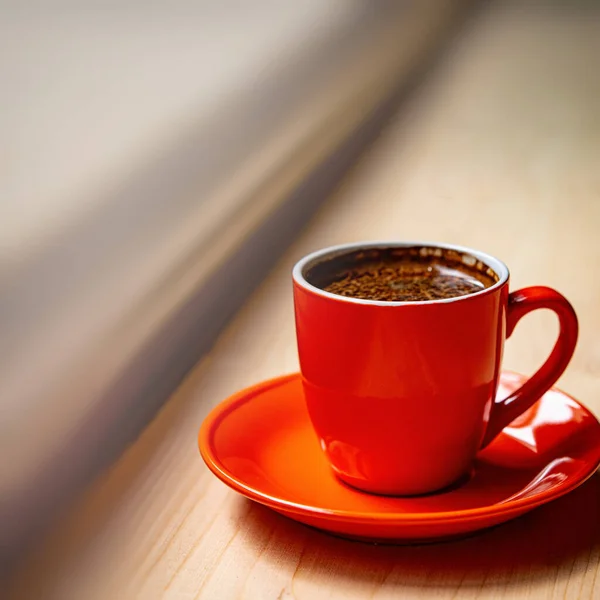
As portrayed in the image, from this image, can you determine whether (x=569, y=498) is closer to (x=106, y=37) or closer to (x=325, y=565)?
(x=325, y=565)

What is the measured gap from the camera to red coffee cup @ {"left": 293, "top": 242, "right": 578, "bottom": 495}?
472mm

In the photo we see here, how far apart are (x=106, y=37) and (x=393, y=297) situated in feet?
0.82

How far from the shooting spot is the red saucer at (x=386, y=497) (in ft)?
1.45

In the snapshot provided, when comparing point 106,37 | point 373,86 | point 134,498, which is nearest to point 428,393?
point 134,498

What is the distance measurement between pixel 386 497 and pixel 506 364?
23cm

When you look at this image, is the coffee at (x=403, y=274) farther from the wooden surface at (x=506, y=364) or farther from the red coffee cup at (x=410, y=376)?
the wooden surface at (x=506, y=364)

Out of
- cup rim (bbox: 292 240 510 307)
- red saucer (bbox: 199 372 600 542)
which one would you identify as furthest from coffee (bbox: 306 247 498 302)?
red saucer (bbox: 199 372 600 542)

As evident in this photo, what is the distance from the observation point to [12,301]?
48 cm

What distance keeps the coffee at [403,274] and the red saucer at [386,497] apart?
11 centimetres

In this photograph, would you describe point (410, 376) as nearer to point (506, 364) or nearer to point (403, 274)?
point (403, 274)

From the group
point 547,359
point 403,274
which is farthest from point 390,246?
point 547,359

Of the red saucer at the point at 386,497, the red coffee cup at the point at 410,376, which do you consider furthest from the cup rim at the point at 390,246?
the red saucer at the point at 386,497

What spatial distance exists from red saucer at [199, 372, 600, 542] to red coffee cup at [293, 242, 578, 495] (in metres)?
0.02

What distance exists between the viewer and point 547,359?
53 cm
